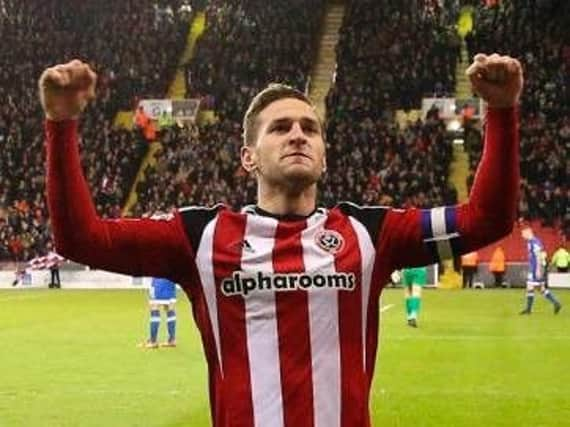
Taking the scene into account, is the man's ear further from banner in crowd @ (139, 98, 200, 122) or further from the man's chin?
banner in crowd @ (139, 98, 200, 122)

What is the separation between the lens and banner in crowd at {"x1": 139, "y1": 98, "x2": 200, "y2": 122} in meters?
40.2

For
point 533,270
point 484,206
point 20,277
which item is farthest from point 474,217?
point 20,277

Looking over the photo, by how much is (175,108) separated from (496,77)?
37.3 meters

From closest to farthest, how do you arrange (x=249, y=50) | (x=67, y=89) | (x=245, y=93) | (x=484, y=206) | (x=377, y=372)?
(x=67, y=89) < (x=484, y=206) < (x=377, y=372) < (x=245, y=93) < (x=249, y=50)

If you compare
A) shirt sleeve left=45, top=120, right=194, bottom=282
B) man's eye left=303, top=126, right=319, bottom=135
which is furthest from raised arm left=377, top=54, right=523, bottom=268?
shirt sleeve left=45, top=120, right=194, bottom=282

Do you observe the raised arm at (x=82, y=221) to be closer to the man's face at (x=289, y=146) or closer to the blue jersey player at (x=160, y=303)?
the man's face at (x=289, y=146)

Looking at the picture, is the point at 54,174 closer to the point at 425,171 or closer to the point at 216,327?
the point at 216,327

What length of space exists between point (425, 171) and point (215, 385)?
31583 mm

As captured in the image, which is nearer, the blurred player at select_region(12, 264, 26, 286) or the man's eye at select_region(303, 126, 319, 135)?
the man's eye at select_region(303, 126, 319, 135)

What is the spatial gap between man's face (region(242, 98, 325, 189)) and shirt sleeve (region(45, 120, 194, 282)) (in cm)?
35

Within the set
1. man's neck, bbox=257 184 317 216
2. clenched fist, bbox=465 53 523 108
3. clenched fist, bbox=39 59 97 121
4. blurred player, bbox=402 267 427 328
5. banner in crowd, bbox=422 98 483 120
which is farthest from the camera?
banner in crowd, bbox=422 98 483 120

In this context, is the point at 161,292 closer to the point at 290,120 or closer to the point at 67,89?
the point at 290,120

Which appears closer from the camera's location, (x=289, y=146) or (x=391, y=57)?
(x=289, y=146)

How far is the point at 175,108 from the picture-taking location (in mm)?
40188
